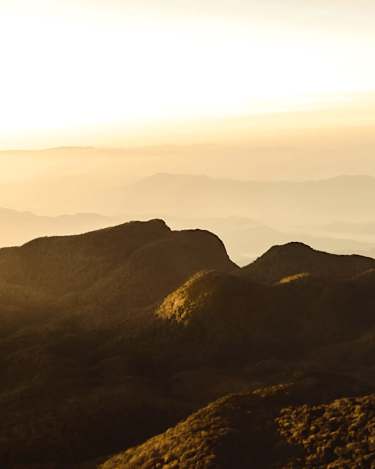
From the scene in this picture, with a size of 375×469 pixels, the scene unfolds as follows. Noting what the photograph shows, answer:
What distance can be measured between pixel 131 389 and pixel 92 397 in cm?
300

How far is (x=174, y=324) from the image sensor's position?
58375mm

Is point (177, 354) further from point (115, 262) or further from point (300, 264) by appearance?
point (115, 262)

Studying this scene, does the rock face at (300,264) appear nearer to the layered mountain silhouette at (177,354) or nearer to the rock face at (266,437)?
the layered mountain silhouette at (177,354)

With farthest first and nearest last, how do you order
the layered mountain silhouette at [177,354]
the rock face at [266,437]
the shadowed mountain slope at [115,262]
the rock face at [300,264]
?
the rock face at [300,264]
the shadowed mountain slope at [115,262]
the layered mountain silhouette at [177,354]
the rock face at [266,437]

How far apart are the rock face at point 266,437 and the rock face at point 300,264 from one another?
4476cm

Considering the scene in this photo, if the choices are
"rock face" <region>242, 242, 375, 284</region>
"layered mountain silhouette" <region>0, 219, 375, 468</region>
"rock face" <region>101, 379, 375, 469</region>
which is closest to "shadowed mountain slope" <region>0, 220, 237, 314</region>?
"layered mountain silhouette" <region>0, 219, 375, 468</region>

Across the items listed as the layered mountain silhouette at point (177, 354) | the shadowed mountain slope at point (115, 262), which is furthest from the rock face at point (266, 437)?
the shadowed mountain slope at point (115, 262)

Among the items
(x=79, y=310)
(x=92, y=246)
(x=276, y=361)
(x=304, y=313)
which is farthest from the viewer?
(x=92, y=246)

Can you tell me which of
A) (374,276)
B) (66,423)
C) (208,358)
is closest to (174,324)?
(208,358)

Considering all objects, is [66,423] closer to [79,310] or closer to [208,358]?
[208,358]

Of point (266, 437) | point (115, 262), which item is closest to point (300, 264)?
point (115, 262)

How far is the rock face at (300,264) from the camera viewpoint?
268ft

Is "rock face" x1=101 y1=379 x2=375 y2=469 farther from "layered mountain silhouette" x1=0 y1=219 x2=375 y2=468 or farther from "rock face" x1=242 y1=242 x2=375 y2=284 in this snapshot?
"rock face" x1=242 y1=242 x2=375 y2=284

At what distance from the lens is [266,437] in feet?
103
